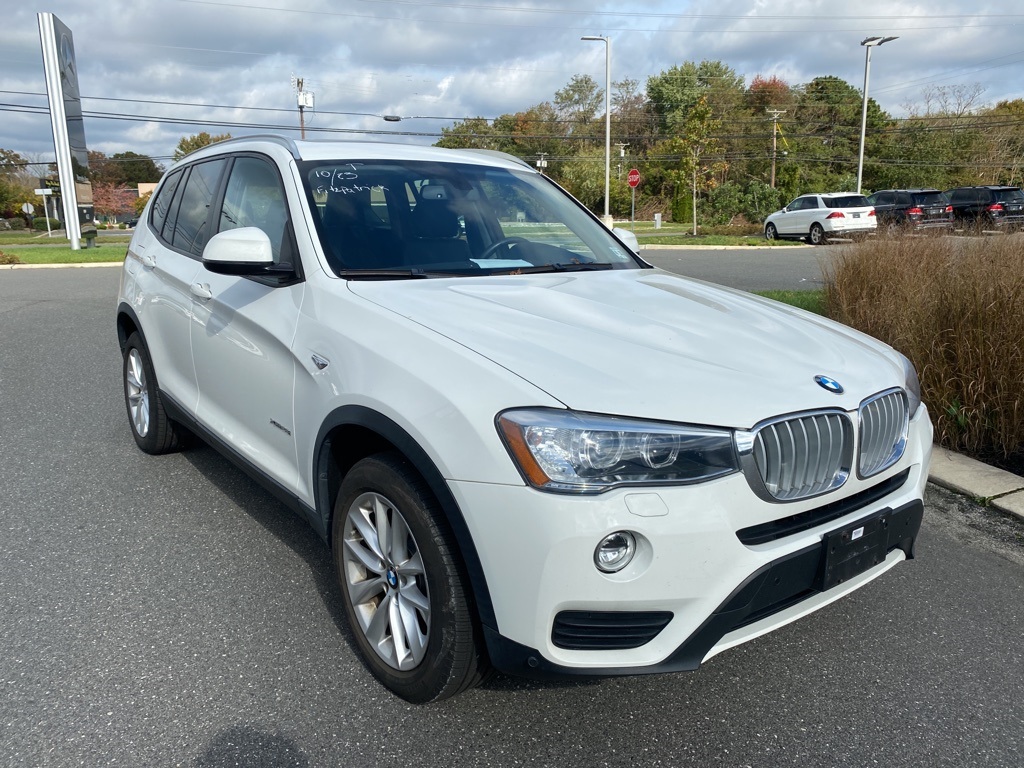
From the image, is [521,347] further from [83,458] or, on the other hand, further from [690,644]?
[83,458]

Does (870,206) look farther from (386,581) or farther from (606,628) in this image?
(606,628)

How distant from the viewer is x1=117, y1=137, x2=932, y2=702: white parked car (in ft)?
6.75

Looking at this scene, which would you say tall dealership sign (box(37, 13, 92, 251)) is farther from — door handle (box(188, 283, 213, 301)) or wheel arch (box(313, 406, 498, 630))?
wheel arch (box(313, 406, 498, 630))

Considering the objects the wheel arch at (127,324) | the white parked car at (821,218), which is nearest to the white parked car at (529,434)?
the wheel arch at (127,324)

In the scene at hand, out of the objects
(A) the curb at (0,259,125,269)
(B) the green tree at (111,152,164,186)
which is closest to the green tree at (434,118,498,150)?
(B) the green tree at (111,152,164,186)

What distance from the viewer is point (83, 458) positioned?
499cm

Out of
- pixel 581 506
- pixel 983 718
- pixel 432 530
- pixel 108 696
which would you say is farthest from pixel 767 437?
pixel 108 696

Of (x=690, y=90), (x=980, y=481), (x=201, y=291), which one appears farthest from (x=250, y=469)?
(x=690, y=90)

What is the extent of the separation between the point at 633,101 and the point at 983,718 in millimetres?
79094

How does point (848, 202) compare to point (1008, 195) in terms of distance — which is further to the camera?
point (848, 202)

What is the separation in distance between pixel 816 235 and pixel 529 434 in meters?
27.4

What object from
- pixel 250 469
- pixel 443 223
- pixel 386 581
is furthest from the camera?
pixel 443 223

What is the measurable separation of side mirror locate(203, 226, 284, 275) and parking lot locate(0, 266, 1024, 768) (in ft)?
4.31

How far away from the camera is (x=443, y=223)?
11.6 feet
